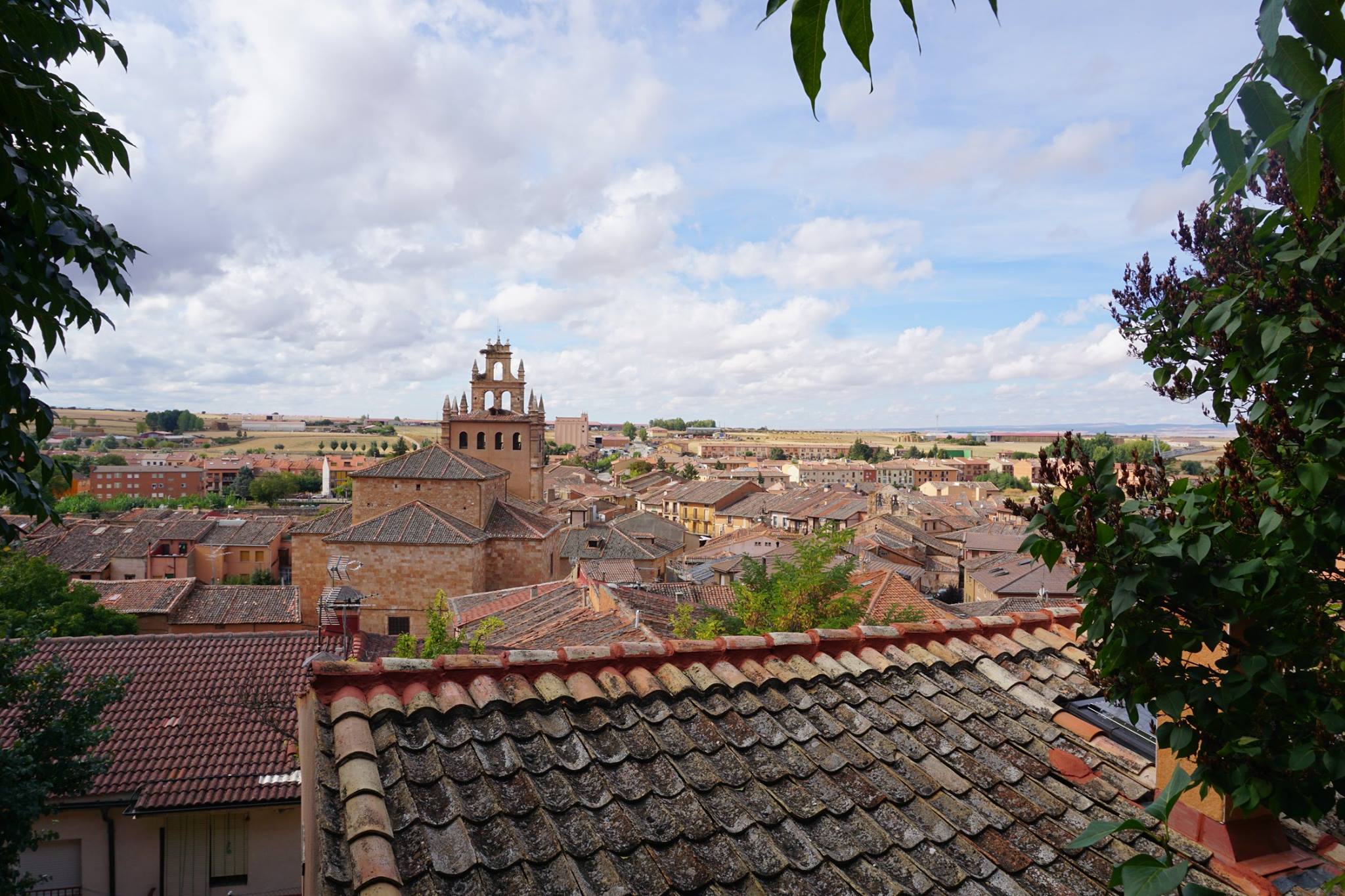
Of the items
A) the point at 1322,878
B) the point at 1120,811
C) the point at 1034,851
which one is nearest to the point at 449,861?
the point at 1034,851

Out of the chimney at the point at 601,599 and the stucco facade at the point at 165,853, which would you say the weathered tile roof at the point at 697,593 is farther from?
the stucco facade at the point at 165,853

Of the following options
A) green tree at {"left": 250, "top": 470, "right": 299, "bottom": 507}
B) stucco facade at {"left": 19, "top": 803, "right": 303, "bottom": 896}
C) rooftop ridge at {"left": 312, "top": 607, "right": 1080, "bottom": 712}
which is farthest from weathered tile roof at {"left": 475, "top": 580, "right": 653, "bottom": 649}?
green tree at {"left": 250, "top": 470, "right": 299, "bottom": 507}

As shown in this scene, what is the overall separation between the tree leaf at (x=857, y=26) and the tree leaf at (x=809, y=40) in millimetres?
29

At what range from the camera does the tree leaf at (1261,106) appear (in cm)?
154

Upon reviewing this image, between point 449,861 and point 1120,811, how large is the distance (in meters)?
2.71

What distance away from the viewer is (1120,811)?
3.29 m

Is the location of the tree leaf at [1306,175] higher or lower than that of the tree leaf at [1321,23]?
lower

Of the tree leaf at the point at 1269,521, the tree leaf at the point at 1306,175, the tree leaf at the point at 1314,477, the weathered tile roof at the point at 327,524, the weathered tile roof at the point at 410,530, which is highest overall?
the tree leaf at the point at 1306,175

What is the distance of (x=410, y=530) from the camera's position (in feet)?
97.5

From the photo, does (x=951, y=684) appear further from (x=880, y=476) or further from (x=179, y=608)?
(x=880, y=476)

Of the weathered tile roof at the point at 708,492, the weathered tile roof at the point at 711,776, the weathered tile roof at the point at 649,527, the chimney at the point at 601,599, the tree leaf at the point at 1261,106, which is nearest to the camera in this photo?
the tree leaf at the point at 1261,106

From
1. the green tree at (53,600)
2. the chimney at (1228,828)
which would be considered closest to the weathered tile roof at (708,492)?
the green tree at (53,600)

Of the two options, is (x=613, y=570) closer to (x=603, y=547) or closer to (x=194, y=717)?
(x=603, y=547)

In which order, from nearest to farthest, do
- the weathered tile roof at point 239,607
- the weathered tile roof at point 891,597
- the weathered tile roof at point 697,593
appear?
the weathered tile roof at point 891,597 < the weathered tile roof at point 697,593 < the weathered tile roof at point 239,607
